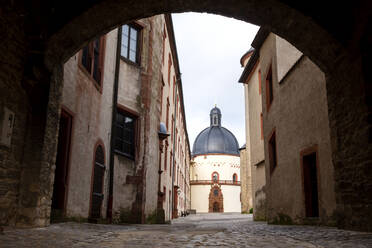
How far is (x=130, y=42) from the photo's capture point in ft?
40.8

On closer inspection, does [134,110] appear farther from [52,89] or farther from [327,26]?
[327,26]

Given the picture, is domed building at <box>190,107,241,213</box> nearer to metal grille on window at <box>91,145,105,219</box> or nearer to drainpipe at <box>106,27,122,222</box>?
drainpipe at <box>106,27,122,222</box>

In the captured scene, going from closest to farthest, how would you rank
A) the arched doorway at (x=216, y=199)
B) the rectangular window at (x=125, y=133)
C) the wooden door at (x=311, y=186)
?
the wooden door at (x=311, y=186) → the rectangular window at (x=125, y=133) → the arched doorway at (x=216, y=199)

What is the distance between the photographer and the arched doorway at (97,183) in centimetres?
954

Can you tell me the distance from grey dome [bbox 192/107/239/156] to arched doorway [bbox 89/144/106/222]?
4927cm

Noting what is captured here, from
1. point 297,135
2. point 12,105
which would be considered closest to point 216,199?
point 297,135

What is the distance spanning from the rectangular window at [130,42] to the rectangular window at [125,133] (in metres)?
1.99

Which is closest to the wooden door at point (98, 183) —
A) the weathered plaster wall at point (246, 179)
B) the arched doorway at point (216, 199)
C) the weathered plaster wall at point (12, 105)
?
the weathered plaster wall at point (12, 105)

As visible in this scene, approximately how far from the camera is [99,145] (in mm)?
9977

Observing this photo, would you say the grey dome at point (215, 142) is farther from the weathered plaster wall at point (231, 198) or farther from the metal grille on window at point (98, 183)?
the metal grille on window at point (98, 183)

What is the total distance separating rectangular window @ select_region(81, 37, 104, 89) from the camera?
362 inches

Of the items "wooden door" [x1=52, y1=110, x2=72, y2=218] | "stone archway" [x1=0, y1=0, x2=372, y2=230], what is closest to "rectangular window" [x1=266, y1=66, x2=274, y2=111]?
"stone archway" [x1=0, y1=0, x2=372, y2=230]

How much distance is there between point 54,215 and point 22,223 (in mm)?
1847

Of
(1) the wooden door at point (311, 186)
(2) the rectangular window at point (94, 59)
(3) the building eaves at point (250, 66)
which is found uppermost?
(3) the building eaves at point (250, 66)
